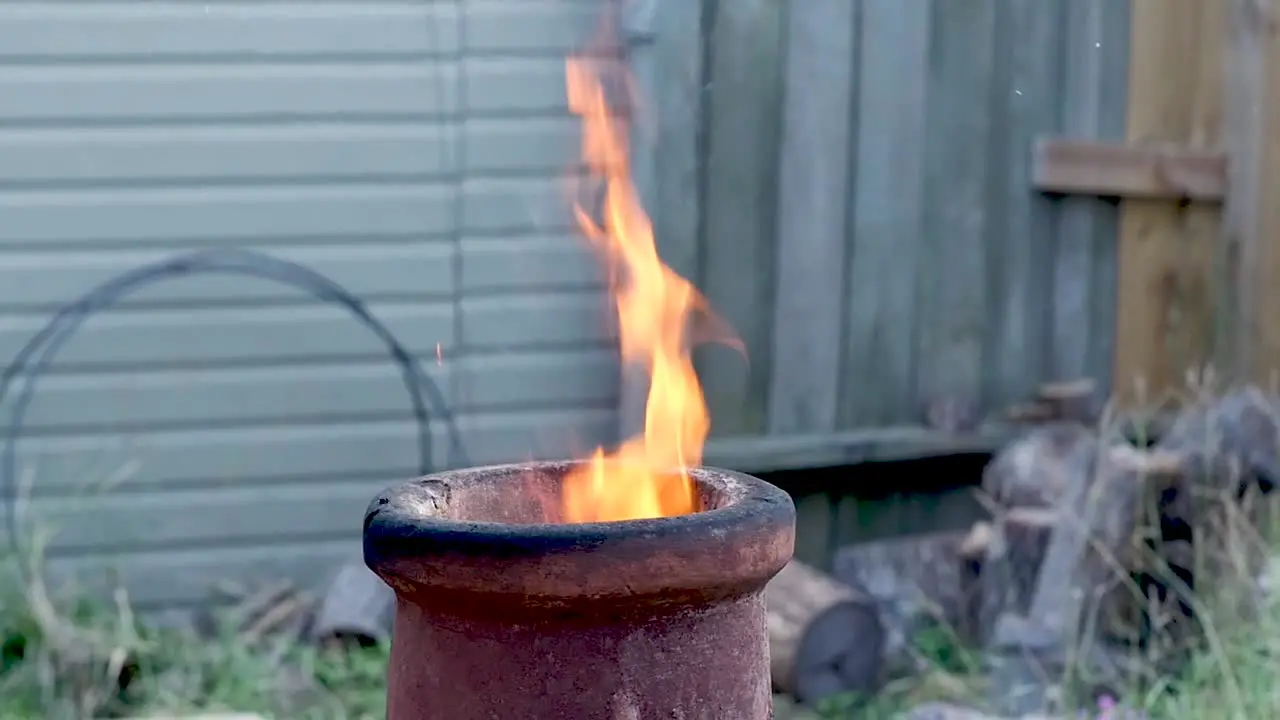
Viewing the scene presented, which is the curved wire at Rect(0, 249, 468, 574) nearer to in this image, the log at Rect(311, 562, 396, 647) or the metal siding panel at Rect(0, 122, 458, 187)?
the metal siding panel at Rect(0, 122, 458, 187)

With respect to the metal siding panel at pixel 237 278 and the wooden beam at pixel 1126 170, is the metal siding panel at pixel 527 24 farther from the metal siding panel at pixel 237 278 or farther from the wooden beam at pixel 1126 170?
the wooden beam at pixel 1126 170

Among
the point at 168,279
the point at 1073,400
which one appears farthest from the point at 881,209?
the point at 168,279

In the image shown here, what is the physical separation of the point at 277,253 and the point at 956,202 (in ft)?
6.34

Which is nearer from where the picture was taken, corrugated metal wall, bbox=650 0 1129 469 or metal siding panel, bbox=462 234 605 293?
corrugated metal wall, bbox=650 0 1129 469

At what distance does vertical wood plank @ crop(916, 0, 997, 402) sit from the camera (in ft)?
14.4

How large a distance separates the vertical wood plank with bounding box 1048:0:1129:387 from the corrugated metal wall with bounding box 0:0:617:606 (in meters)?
1.37

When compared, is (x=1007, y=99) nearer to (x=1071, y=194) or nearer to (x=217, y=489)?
(x=1071, y=194)

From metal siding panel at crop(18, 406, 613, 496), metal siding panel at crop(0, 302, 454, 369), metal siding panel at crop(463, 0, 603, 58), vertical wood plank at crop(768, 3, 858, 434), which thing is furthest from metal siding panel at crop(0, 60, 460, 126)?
vertical wood plank at crop(768, 3, 858, 434)

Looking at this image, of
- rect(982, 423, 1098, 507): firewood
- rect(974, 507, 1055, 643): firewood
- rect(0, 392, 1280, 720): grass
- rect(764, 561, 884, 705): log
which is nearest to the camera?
rect(0, 392, 1280, 720): grass

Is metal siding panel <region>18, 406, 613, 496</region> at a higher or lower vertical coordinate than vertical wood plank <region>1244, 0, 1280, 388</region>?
lower

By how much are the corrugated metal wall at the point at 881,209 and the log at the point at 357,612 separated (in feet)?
3.26

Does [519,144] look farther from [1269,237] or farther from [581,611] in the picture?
[581,611]

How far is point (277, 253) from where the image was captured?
14.3 ft

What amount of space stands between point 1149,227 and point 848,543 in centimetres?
130
